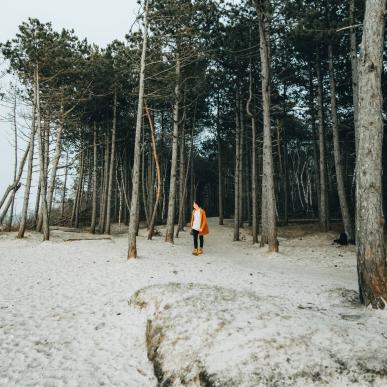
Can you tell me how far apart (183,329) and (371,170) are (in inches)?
162

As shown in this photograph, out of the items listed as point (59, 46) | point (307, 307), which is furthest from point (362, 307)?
point (59, 46)

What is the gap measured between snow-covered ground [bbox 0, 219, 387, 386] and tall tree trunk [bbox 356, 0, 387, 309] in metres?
0.52

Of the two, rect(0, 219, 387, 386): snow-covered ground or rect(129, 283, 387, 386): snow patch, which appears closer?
rect(129, 283, 387, 386): snow patch

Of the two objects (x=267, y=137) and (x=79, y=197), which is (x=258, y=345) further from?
(x=79, y=197)

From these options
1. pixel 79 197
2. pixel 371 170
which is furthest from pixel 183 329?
pixel 79 197

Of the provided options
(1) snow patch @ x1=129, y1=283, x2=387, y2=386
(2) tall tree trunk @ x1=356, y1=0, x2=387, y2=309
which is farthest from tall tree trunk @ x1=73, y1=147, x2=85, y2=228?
(2) tall tree trunk @ x1=356, y1=0, x2=387, y2=309

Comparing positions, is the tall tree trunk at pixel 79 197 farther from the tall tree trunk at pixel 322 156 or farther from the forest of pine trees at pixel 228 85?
the tall tree trunk at pixel 322 156

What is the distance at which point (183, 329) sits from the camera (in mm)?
4387

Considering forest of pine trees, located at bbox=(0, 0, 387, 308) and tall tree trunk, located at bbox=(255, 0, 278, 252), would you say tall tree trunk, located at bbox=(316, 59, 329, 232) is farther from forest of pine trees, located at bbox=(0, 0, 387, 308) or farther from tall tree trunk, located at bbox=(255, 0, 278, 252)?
tall tree trunk, located at bbox=(255, 0, 278, 252)

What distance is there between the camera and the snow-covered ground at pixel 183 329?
339 centimetres

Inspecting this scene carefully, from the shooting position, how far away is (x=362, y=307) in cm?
541

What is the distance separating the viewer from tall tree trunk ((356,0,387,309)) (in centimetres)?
536

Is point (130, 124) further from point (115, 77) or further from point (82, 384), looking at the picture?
point (82, 384)

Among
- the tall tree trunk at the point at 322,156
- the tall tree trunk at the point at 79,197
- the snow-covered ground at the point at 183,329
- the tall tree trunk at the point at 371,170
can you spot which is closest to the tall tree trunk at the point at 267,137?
the snow-covered ground at the point at 183,329
